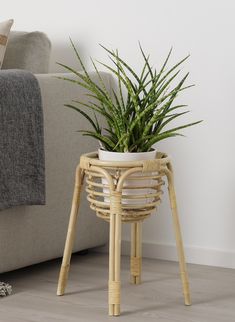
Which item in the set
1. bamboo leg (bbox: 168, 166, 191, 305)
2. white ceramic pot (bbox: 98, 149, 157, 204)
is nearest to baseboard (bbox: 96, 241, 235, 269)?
bamboo leg (bbox: 168, 166, 191, 305)

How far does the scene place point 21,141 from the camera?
2277mm

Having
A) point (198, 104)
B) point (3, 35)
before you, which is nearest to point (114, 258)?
point (198, 104)

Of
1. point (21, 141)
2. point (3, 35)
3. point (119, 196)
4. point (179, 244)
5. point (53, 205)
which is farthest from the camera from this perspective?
point (3, 35)

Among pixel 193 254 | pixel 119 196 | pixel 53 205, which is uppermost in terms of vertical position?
pixel 119 196

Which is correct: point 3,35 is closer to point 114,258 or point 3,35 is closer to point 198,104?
point 198,104

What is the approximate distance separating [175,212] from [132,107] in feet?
1.03

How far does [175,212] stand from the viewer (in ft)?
6.99

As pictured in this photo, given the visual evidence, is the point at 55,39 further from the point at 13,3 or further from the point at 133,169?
the point at 133,169

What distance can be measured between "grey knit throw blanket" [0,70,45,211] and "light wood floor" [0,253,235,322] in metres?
0.27

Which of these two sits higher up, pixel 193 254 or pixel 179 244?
pixel 179 244

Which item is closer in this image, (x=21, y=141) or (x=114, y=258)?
(x=114, y=258)

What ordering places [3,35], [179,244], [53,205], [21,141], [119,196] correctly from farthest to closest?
[3,35], [53,205], [21,141], [179,244], [119,196]

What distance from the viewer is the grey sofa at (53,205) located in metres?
2.33

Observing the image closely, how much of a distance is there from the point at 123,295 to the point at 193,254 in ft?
1.57
